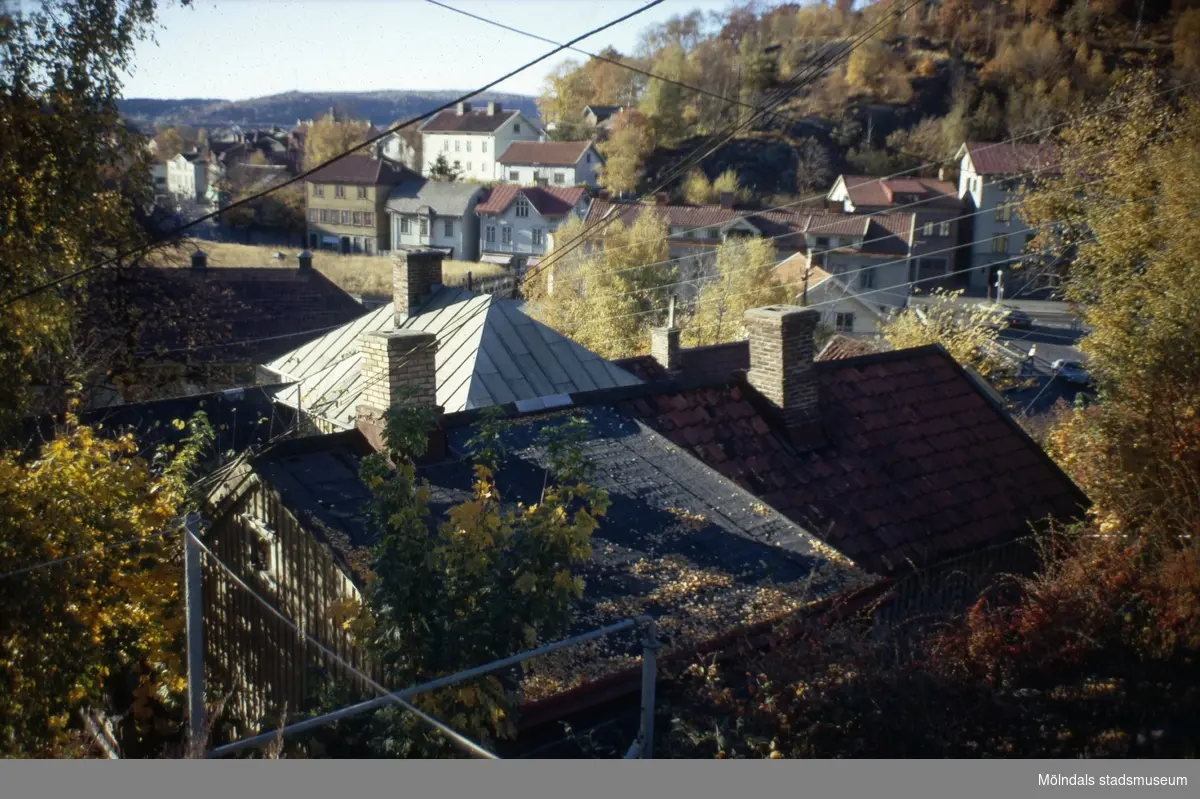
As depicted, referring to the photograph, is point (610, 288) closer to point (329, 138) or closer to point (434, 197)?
point (329, 138)

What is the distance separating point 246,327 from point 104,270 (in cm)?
682

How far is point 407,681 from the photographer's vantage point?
4777 mm

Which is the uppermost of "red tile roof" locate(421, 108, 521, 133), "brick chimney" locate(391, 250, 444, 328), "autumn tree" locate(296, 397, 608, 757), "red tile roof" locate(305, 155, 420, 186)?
"red tile roof" locate(421, 108, 521, 133)

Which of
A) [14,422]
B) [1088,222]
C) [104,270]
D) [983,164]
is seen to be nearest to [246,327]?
[104,270]

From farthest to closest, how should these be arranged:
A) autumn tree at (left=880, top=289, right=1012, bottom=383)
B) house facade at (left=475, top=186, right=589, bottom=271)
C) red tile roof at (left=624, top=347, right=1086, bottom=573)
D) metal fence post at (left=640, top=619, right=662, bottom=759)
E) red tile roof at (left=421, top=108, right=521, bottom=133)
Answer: red tile roof at (left=421, top=108, right=521, bottom=133) → house facade at (left=475, top=186, right=589, bottom=271) → autumn tree at (left=880, top=289, right=1012, bottom=383) → red tile roof at (left=624, top=347, right=1086, bottom=573) → metal fence post at (left=640, top=619, right=662, bottom=759)

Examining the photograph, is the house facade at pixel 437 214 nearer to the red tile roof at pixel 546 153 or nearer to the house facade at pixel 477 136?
the red tile roof at pixel 546 153

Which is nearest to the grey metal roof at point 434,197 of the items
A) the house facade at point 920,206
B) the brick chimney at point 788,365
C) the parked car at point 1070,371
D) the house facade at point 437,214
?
the house facade at point 437,214

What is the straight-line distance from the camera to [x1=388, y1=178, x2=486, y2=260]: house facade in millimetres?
50344

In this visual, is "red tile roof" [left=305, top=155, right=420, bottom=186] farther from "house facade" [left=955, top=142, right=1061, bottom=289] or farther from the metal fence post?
the metal fence post

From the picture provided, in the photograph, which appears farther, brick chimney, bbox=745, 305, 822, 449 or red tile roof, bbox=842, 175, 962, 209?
red tile roof, bbox=842, 175, 962, 209

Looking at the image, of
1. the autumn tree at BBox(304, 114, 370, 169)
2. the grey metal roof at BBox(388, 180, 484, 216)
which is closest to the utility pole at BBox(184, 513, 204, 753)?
the autumn tree at BBox(304, 114, 370, 169)

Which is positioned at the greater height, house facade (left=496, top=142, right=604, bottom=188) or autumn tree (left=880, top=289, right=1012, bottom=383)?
house facade (left=496, top=142, right=604, bottom=188)

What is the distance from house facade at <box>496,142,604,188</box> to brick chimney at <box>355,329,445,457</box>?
4780 cm

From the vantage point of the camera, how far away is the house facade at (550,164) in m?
56.4
